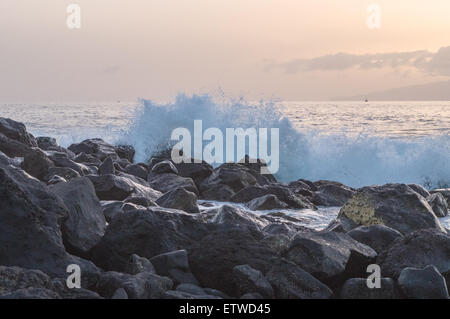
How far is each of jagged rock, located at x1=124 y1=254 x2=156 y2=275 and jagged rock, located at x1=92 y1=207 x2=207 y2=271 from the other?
20cm

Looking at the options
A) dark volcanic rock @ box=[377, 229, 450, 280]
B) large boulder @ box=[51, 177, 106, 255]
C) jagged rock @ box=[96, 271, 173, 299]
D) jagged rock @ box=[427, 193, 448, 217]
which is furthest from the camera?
jagged rock @ box=[427, 193, 448, 217]

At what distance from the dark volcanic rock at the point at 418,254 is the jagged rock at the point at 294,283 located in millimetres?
677

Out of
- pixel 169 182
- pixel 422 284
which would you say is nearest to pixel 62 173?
pixel 169 182

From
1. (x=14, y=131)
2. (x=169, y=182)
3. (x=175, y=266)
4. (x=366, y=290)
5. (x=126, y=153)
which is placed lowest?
(x=126, y=153)

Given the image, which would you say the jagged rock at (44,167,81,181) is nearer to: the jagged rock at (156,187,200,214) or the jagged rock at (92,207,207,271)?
the jagged rock at (156,187,200,214)

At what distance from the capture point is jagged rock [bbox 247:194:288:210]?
292 inches

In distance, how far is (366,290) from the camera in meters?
3.56

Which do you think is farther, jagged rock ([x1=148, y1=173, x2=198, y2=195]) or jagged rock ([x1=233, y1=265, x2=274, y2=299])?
jagged rock ([x1=148, y1=173, x2=198, y2=195])

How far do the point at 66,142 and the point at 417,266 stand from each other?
18.8 m

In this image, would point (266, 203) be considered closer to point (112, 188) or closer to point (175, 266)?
point (112, 188)

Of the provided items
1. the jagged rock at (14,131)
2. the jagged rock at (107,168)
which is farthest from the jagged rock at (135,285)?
the jagged rock at (14,131)

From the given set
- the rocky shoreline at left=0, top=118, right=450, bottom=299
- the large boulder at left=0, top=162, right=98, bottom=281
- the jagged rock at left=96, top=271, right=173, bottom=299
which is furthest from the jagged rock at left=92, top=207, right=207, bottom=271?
the jagged rock at left=96, top=271, right=173, bottom=299

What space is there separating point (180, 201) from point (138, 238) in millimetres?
2144

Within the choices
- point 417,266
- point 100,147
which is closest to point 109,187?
point 417,266
